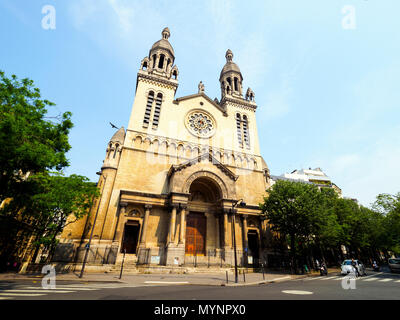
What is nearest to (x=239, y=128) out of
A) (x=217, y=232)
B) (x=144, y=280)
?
(x=217, y=232)

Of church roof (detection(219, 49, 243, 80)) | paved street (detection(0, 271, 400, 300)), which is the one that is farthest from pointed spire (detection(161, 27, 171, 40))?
paved street (detection(0, 271, 400, 300))

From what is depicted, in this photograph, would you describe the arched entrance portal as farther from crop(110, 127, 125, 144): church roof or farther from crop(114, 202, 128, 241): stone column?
crop(110, 127, 125, 144): church roof

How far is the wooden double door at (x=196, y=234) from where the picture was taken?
22.3 metres

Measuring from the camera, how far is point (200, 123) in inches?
1230

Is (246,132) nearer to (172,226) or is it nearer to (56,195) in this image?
(172,226)

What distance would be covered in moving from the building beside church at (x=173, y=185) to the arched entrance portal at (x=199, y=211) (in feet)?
0.37

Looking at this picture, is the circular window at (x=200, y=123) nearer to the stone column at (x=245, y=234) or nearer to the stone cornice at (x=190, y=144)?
the stone cornice at (x=190, y=144)

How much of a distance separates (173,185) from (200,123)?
13502 millimetres

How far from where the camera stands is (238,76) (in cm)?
3859

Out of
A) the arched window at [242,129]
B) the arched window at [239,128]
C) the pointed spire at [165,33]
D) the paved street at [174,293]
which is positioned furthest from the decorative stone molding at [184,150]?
the pointed spire at [165,33]

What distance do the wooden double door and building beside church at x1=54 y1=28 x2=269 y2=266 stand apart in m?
0.11
